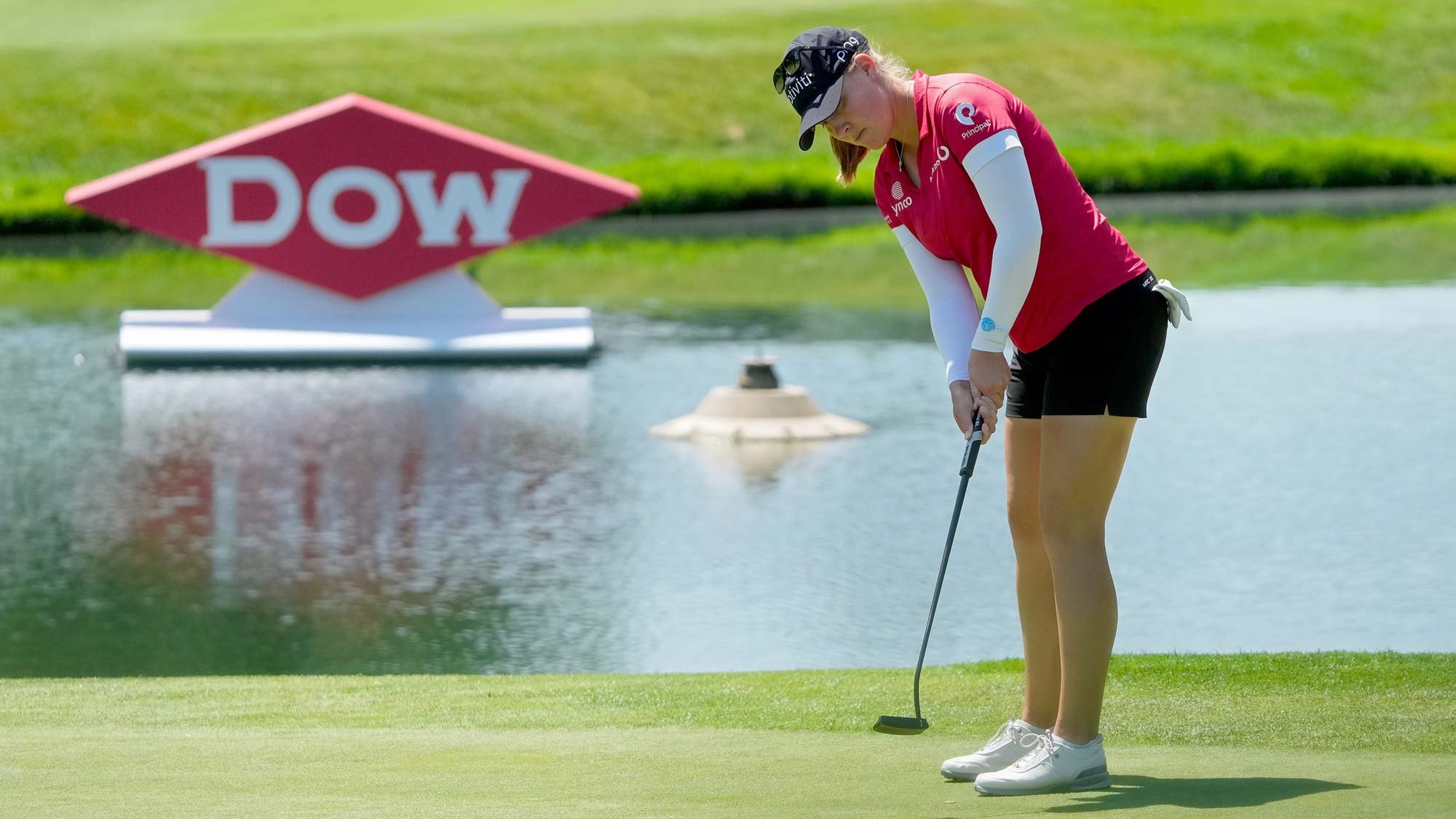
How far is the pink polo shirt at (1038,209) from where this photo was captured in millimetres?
4062

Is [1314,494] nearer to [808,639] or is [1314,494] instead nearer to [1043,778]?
[808,639]

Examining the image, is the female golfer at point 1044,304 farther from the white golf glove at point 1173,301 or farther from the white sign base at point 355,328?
the white sign base at point 355,328

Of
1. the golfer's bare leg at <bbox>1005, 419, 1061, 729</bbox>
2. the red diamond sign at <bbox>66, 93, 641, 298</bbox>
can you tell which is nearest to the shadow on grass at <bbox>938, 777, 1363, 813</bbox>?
the golfer's bare leg at <bbox>1005, 419, 1061, 729</bbox>

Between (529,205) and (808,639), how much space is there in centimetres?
1021

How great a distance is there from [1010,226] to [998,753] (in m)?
1.09

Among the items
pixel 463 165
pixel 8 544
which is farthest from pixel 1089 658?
pixel 463 165

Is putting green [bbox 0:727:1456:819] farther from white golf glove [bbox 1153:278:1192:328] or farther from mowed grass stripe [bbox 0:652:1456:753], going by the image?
white golf glove [bbox 1153:278:1192:328]

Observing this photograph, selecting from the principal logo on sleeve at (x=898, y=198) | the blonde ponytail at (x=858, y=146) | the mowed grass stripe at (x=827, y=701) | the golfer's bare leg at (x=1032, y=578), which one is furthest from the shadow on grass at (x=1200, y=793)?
the blonde ponytail at (x=858, y=146)

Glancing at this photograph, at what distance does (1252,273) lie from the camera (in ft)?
78.8

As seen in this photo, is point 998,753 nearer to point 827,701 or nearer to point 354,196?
point 827,701

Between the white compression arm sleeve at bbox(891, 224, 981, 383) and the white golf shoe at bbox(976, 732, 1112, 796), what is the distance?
830 mm

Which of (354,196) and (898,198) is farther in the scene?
(354,196)

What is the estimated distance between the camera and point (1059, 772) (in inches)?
159

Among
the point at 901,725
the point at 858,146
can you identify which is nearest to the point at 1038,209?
the point at 858,146
